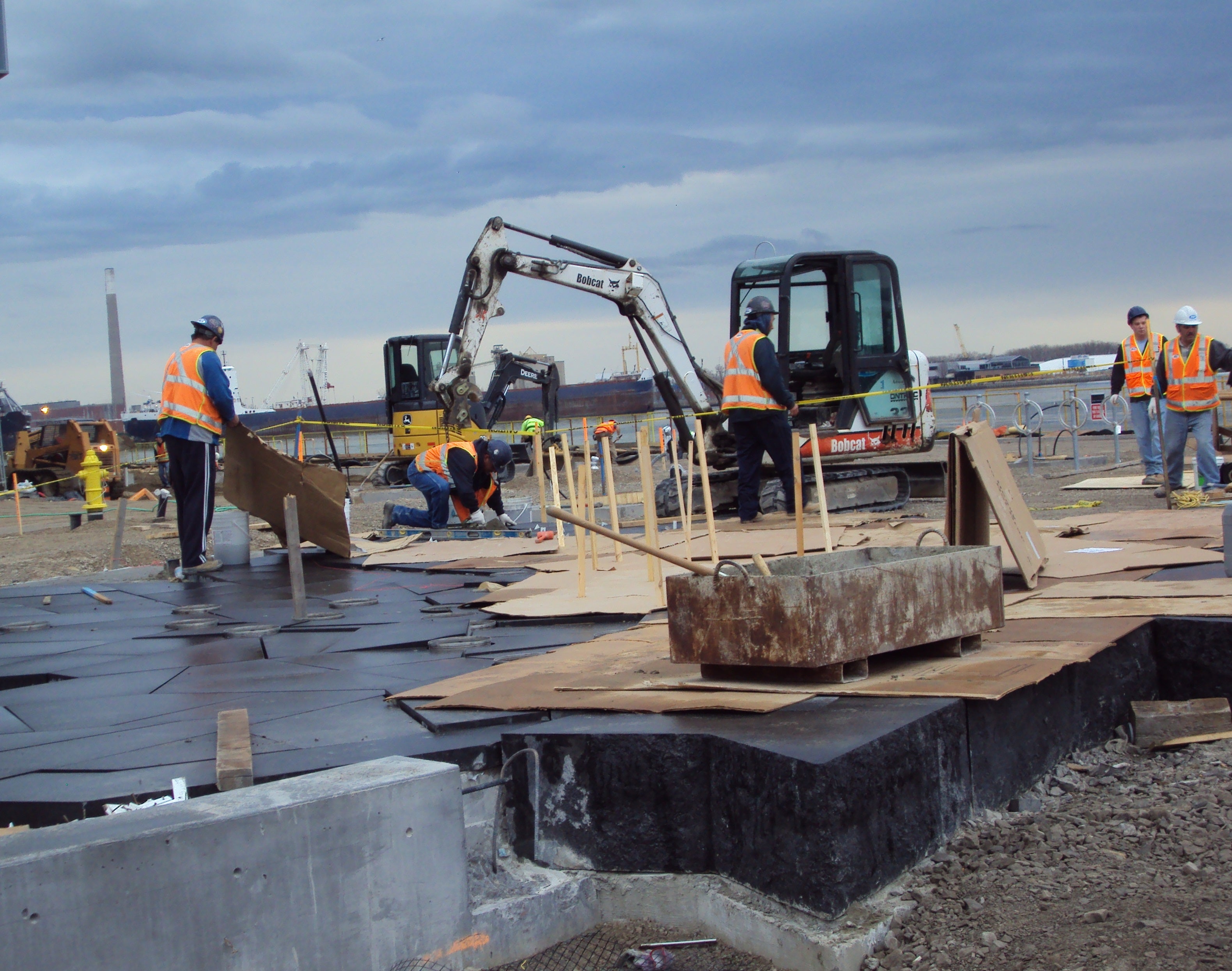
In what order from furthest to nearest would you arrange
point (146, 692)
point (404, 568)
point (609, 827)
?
point (404, 568) < point (146, 692) < point (609, 827)

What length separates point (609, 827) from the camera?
3.20m

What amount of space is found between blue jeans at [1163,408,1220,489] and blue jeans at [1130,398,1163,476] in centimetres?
114

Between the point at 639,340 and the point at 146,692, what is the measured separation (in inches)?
411

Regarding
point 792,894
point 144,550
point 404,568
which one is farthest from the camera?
point 144,550

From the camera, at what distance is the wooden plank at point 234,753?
3170mm

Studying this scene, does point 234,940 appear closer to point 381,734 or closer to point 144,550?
point 381,734

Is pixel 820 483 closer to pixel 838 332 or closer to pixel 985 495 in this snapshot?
pixel 985 495

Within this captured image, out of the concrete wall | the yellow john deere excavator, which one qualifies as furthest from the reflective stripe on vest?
the yellow john deere excavator

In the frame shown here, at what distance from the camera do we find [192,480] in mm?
8352

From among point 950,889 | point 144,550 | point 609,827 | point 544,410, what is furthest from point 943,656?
point 544,410

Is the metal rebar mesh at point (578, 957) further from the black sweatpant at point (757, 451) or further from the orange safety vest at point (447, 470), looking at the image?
the orange safety vest at point (447, 470)

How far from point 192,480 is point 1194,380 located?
28.8 ft

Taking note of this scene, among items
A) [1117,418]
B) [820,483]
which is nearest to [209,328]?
[820,483]

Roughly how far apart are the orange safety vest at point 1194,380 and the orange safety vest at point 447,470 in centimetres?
651
